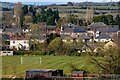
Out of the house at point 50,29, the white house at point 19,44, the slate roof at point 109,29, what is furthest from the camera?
the slate roof at point 109,29

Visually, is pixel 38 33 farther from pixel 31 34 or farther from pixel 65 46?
pixel 65 46

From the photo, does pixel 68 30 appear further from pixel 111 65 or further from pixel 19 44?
pixel 111 65

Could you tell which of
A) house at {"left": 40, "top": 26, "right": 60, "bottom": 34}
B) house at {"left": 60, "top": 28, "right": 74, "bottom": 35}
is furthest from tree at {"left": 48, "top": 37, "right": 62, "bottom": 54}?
house at {"left": 60, "top": 28, "right": 74, "bottom": 35}

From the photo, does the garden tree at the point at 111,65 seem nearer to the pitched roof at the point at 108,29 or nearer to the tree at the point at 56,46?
the tree at the point at 56,46

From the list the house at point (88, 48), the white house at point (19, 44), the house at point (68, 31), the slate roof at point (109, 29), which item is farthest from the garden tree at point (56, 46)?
the slate roof at point (109, 29)

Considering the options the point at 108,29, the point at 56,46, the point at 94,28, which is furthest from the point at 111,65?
the point at 94,28

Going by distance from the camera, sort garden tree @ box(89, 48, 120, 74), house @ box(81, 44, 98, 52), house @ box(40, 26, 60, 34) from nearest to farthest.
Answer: garden tree @ box(89, 48, 120, 74) → house @ box(81, 44, 98, 52) → house @ box(40, 26, 60, 34)

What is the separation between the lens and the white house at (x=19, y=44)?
6770mm

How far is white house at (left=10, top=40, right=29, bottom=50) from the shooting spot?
677 cm

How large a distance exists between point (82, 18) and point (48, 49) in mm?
5715

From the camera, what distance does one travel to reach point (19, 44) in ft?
22.7

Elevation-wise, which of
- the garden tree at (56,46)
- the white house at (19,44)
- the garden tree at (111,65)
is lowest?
the white house at (19,44)

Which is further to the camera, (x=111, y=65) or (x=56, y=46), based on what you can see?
(x=56, y=46)

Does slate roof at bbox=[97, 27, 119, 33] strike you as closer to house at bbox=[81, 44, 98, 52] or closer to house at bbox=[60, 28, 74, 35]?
house at bbox=[60, 28, 74, 35]
